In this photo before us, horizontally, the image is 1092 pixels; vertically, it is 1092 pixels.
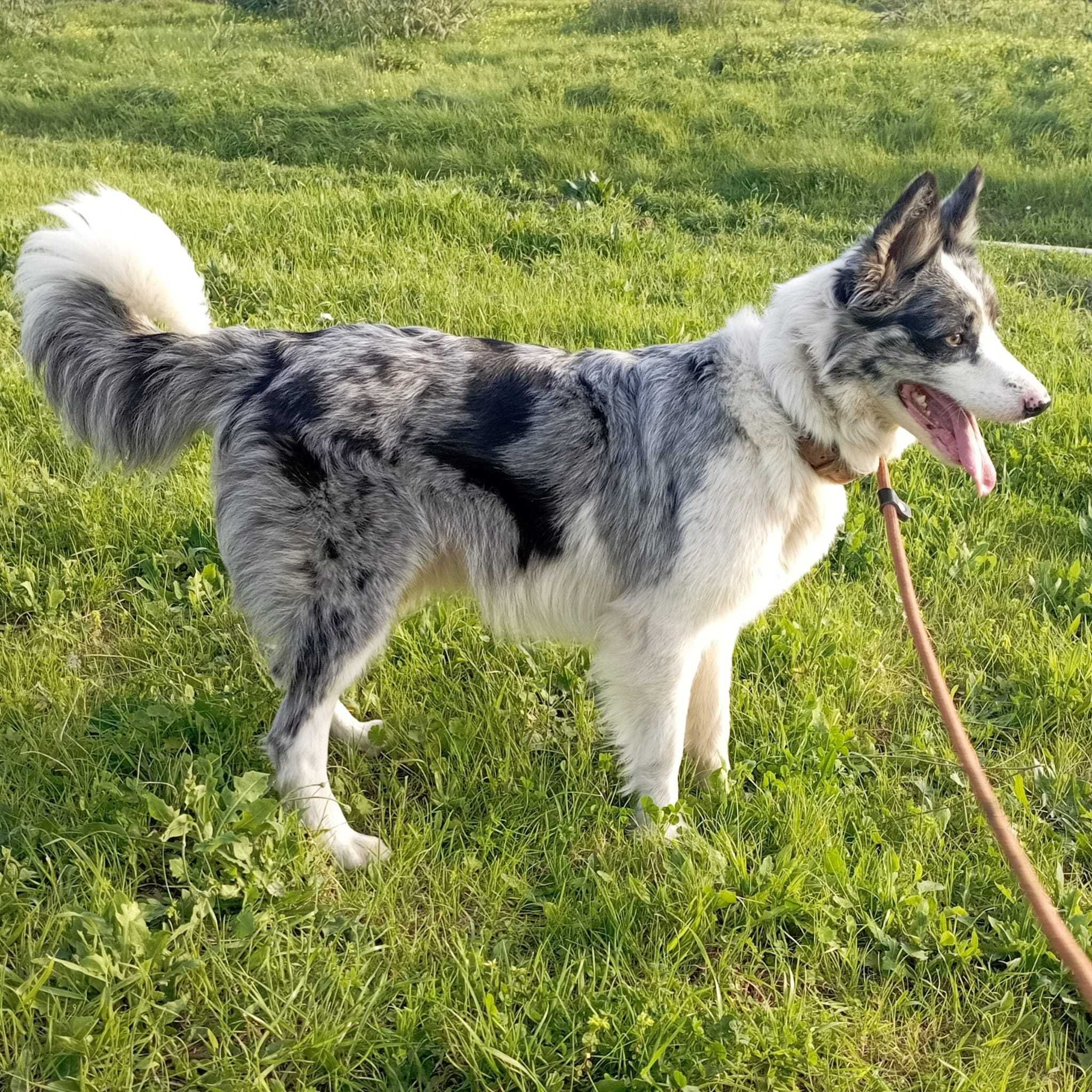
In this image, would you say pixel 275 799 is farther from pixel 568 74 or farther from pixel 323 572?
pixel 568 74

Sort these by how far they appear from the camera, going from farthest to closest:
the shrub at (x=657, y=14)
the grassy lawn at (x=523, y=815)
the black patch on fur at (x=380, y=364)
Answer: the shrub at (x=657, y=14) < the black patch on fur at (x=380, y=364) < the grassy lawn at (x=523, y=815)

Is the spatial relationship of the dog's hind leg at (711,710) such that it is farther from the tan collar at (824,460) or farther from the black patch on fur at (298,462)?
the black patch on fur at (298,462)

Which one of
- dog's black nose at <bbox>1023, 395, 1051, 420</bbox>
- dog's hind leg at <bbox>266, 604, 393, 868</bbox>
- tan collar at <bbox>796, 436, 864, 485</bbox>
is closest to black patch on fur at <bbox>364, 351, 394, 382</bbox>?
dog's hind leg at <bbox>266, 604, 393, 868</bbox>

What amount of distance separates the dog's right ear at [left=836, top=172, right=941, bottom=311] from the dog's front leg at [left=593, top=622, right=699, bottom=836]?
114 cm

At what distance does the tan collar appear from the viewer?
2.68 m

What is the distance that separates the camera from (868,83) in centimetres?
1145

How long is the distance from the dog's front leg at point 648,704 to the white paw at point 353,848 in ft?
2.63

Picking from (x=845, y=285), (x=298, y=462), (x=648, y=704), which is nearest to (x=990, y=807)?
(x=648, y=704)

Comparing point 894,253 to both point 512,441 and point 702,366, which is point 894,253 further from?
point 512,441

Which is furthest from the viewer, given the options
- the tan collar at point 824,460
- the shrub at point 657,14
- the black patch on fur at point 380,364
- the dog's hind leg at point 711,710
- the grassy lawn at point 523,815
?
the shrub at point 657,14

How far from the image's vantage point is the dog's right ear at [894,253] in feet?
8.25

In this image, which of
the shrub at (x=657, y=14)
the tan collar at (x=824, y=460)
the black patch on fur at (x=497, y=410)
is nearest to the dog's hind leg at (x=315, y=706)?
the black patch on fur at (x=497, y=410)

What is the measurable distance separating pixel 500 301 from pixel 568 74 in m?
7.75

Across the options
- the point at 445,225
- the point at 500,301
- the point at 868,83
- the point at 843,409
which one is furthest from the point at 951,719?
the point at 868,83
